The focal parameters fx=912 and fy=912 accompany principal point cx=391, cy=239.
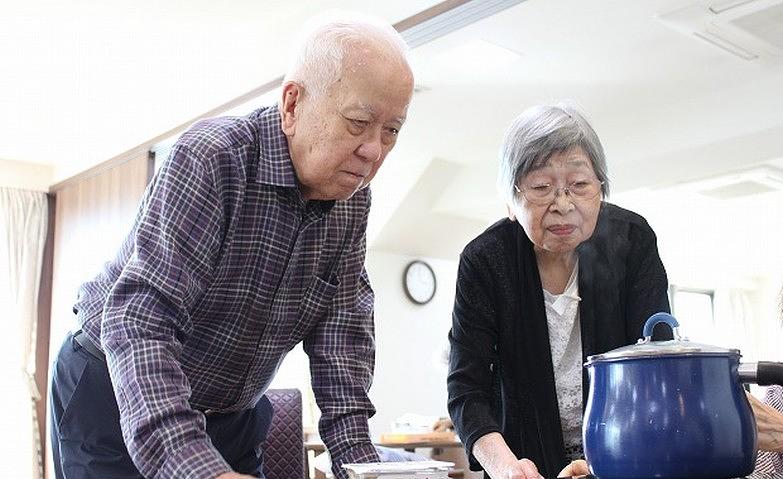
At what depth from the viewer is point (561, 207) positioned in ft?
4.69

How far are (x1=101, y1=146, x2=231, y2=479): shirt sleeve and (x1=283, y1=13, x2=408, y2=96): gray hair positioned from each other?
7.3 inches

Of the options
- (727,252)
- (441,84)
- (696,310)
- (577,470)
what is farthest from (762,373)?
(696,310)

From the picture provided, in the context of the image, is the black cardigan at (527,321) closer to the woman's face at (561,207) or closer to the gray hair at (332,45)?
the woman's face at (561,207)

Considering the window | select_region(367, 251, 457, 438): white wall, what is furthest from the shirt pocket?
the window

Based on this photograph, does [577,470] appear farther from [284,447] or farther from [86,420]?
[284,447]

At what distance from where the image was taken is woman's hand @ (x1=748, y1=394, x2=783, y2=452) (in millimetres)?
1304

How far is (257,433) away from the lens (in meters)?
1.44

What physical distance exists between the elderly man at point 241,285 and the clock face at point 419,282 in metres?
6.51

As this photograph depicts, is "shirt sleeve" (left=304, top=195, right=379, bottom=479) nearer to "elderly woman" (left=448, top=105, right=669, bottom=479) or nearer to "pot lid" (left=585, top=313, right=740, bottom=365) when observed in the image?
"elderly woman" (left=448, top=105, right=669, bottom=479)

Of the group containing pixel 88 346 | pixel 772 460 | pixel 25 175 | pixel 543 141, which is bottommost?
pixel 772 460

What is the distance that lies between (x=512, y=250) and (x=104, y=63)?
420cm

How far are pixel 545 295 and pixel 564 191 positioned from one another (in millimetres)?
197

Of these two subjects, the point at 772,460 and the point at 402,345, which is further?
the point at 402,345

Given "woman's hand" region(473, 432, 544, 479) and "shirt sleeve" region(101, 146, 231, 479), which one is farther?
"woman's hand" region(473, 432, 544, 479)
